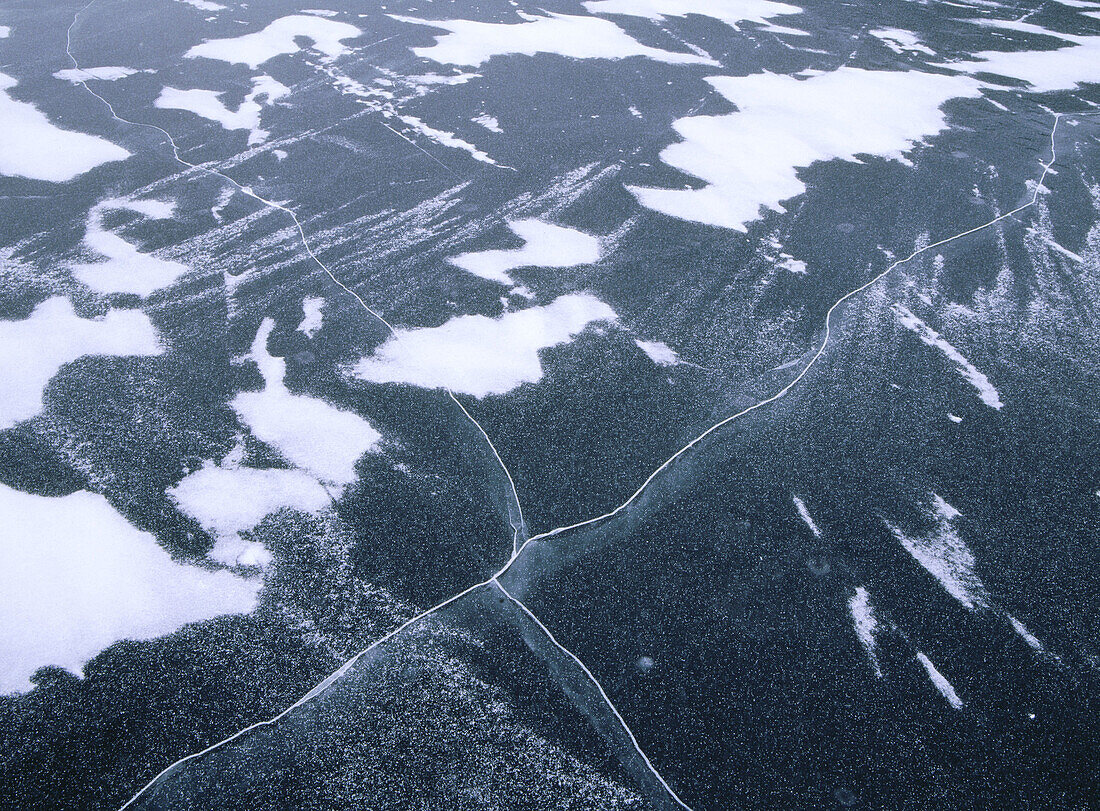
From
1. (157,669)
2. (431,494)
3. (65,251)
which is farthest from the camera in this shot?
(65,251)

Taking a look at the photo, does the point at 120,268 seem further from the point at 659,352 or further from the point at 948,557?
the point at 948,557

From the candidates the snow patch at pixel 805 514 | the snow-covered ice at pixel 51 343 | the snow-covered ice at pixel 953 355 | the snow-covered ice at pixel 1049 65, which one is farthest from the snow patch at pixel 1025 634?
the snow-covered ice at pixel 1049 65

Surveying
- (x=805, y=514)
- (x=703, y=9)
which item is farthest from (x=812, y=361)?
(x=703, y=9)

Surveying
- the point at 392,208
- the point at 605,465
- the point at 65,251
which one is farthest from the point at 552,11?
the point at 605,465

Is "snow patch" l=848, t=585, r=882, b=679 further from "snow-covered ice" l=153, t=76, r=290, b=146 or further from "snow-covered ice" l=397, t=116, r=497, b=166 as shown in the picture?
"snow-covered ice" l=153, t=76, r=290, b=146

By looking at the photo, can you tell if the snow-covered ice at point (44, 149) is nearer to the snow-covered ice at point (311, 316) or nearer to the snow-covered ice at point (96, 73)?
the snow-covered ice at point (96, 73)

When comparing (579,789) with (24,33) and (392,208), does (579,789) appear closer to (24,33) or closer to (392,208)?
(392,208)

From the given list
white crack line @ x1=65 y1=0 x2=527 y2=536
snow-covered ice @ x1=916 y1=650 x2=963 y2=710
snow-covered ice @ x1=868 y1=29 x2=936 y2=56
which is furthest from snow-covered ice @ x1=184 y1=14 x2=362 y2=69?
snow-covered ice @ x1=916 y1=650 x2=963 y2=710
